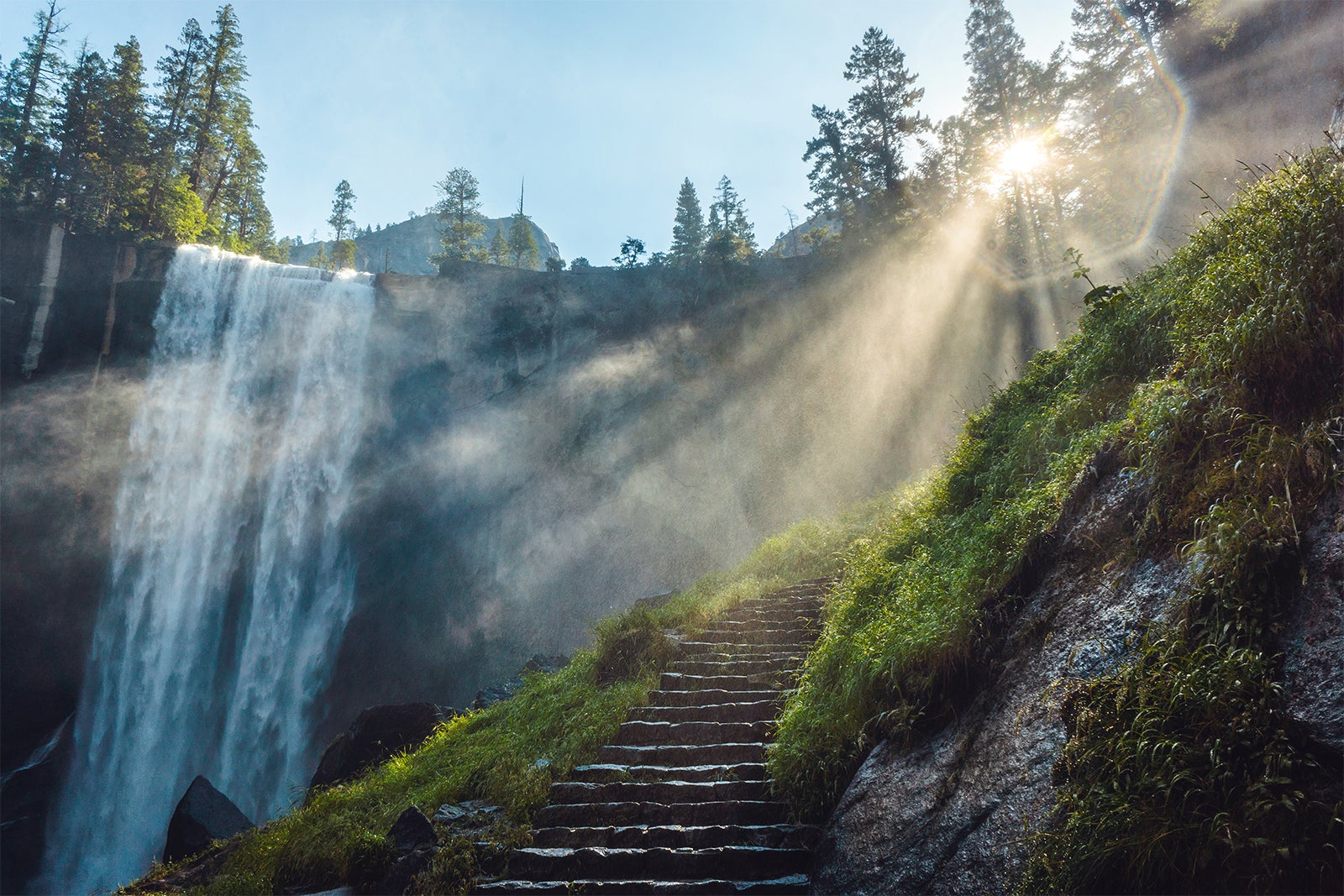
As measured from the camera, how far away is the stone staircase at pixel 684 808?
5363 millimetres

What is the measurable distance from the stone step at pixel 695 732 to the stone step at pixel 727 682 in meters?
0.89

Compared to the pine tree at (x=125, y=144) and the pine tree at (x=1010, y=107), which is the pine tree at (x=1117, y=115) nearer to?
the pine tree at (x=1010, y=107)

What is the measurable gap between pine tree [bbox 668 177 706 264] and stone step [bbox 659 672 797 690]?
42995 mm

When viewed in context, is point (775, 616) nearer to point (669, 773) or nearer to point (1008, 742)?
point (669, 773)

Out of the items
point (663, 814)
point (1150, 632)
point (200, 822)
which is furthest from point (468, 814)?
point (200, 822)

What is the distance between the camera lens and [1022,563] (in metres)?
5.04

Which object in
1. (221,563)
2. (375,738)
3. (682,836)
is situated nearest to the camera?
(682,836)

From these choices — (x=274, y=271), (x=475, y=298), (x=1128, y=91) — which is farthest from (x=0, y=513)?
(x=1128, y=91)

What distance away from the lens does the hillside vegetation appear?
269cm

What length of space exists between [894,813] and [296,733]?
21480mm

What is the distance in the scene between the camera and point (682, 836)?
5.78m

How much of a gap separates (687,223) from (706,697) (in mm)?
46560

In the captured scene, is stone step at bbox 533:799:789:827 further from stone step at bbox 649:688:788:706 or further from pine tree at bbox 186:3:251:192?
pine tree at bbox 186:3:251:192

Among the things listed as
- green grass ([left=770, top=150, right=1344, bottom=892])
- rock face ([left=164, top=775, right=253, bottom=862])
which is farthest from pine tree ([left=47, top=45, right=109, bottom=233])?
green grass ([left=770, top=150, right=1344, bottom=892])
